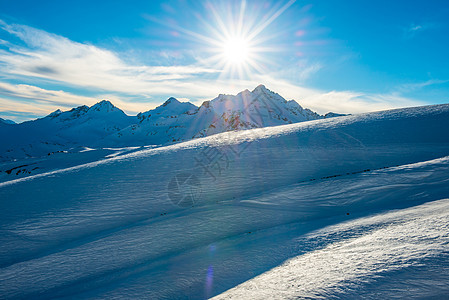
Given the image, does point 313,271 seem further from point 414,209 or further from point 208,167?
point 208,167

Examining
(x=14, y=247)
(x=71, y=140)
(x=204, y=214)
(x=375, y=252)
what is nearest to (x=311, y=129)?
(x=204, y=214)

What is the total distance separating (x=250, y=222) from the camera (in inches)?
214

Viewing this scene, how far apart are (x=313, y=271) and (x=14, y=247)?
695 centimetres

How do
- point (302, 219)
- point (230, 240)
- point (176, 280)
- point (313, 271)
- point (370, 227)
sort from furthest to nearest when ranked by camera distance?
point (302, 219), point (230, 240), point (370, 227), point (176, 280), point (313, 271)

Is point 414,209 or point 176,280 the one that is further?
point 414,209

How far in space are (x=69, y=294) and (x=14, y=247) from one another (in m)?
2.90

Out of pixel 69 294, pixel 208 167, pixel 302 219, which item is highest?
pixel 208 167

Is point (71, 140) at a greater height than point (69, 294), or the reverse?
point (71, 140)

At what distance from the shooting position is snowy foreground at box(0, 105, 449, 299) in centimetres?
276

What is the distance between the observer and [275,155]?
9438mm

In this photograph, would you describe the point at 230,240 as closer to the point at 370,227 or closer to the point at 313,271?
the point at 313,271

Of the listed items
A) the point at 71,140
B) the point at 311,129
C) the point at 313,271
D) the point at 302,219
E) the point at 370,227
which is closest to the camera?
the point at 313,271

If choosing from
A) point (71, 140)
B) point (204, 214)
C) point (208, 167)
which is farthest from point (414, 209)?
point (71, 140)

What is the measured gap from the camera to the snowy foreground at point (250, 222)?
9.05ft
